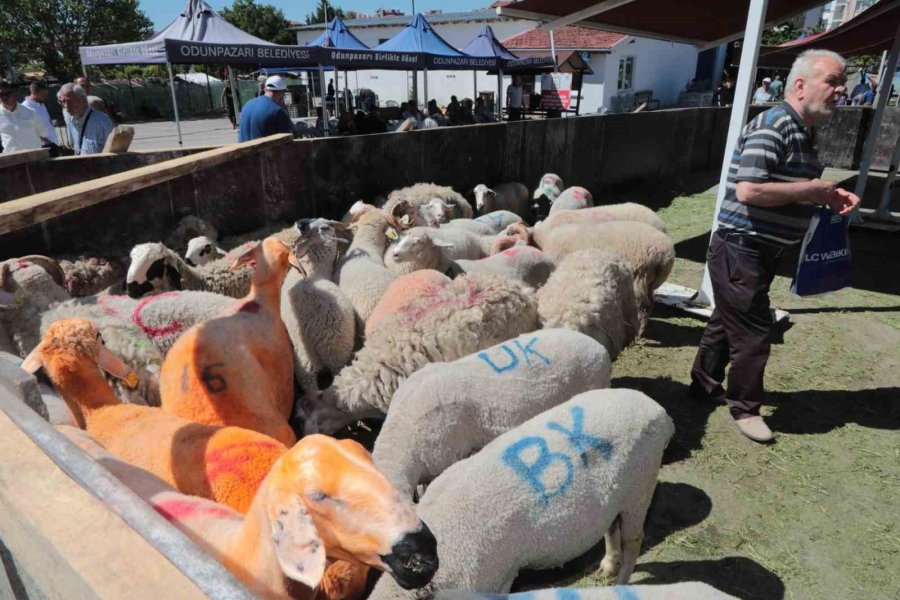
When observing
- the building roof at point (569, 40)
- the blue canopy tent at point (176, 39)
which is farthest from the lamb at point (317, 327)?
the building roof at point (569, 40)

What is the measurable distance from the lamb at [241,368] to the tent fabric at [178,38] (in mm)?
8412

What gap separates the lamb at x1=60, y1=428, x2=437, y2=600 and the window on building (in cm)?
3492

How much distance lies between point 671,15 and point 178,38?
30.2 ft

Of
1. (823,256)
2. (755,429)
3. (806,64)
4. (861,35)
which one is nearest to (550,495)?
(755,429)

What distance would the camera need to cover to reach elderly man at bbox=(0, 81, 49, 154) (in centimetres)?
654

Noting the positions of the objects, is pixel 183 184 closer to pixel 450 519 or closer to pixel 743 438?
pixel 450 519

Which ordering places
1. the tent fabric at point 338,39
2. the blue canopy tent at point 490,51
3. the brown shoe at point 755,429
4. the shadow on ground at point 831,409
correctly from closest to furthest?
1. the brown shoe at point 755,429
2. the shadow on ground at point 831,409
3. the tent fabric at point 338,39
4. the blue canopy tent at point 490,51

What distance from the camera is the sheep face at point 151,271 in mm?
4047

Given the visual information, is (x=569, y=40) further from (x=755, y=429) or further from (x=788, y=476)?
(x=788, y=476)

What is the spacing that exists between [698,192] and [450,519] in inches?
451

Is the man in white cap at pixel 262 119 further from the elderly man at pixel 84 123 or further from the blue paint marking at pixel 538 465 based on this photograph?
the blue paint marking at pixel 538 465

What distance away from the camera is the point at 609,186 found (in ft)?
35.2

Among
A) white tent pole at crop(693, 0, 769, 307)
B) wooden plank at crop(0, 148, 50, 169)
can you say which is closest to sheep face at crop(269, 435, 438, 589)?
white tent pole at crop(693, 0, 769, 307)

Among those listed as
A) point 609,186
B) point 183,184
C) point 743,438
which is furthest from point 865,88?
point 183,184
